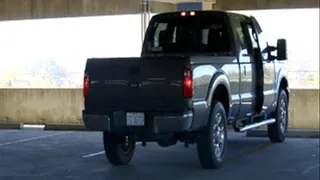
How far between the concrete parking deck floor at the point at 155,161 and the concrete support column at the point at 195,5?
16.9 feet

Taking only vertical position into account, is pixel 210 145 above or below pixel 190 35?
below

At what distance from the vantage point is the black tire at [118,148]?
29.8 ft

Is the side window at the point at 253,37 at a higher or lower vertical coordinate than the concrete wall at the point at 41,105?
higher

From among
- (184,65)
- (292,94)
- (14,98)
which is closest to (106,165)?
(184,65)

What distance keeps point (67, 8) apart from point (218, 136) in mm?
9800

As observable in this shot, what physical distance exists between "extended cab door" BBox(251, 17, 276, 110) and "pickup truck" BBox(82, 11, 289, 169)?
2 cm

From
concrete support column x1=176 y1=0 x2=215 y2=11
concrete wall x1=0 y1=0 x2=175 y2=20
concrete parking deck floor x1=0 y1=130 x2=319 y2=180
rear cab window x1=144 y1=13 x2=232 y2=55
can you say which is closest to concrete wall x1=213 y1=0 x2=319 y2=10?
concrete support column x1=176 y1=0 x2=215 y2=11

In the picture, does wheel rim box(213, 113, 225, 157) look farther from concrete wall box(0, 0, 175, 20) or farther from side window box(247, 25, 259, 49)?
concrete wall box(0, 0, 175, 20)

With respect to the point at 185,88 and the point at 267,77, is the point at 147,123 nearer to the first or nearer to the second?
the point at 185,88

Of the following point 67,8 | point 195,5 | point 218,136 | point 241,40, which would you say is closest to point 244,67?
point 241,40

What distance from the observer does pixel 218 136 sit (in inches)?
354

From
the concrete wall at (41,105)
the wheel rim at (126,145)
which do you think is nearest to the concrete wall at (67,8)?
the concrete wall at (41,105)

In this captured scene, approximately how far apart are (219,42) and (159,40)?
3.59 ft

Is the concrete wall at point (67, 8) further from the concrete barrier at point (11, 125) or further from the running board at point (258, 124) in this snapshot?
the running board at point (258, 124)
